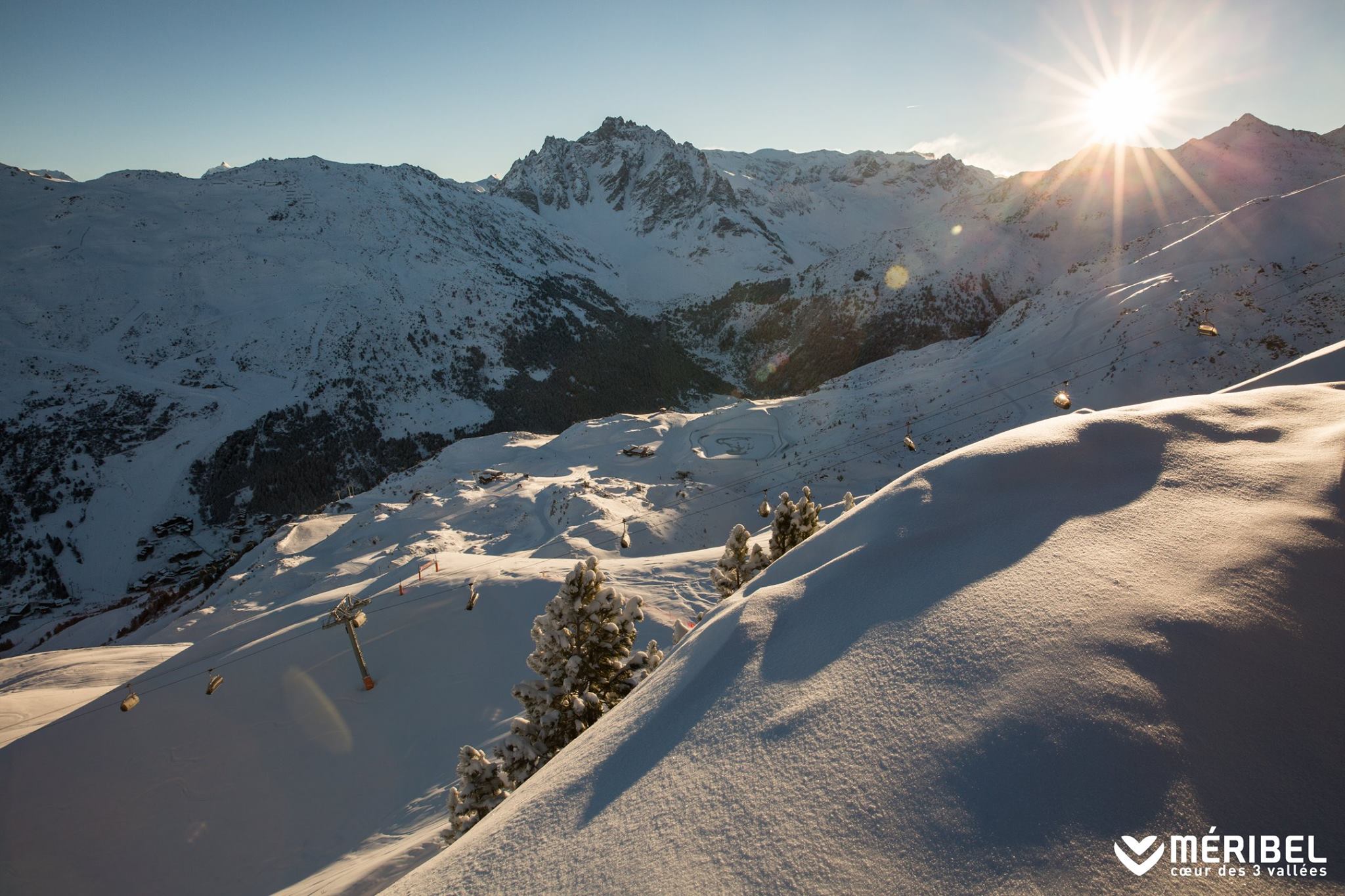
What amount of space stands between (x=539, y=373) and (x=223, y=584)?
56.8 m

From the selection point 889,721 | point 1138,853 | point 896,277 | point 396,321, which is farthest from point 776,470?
point 396,321

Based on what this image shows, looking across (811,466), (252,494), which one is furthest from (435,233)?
(811,466)

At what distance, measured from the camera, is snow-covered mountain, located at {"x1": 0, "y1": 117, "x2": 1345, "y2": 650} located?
34.4 m

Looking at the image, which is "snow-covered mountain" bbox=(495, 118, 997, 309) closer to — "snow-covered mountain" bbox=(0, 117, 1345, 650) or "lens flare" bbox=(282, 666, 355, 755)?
"snow-covered mountain" bbox=(0, 117, 1345, 650)

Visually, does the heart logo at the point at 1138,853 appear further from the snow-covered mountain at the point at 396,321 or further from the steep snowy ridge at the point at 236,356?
the steep snowy ridge at the point at 236,356

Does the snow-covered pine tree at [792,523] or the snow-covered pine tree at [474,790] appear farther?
the snow-covered pine tree at [792,523]

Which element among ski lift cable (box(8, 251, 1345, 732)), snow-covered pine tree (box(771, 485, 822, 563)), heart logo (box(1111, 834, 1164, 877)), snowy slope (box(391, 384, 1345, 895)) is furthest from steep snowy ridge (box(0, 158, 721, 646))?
heart logo (box(1111, 834, 1164, 877))

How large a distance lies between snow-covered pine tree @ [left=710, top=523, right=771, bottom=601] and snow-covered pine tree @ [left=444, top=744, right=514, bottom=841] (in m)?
6.22

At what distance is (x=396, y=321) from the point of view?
77312 millimetres

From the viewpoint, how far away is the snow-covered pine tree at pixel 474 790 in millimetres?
8000

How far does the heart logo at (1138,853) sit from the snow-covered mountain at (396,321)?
28.3 m

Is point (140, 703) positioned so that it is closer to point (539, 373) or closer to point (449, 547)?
point (449, 547)

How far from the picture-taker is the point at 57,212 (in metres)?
73.9

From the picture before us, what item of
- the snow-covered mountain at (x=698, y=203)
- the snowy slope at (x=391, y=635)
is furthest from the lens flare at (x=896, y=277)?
the snow-covered mountain at (x=698, y=203)
